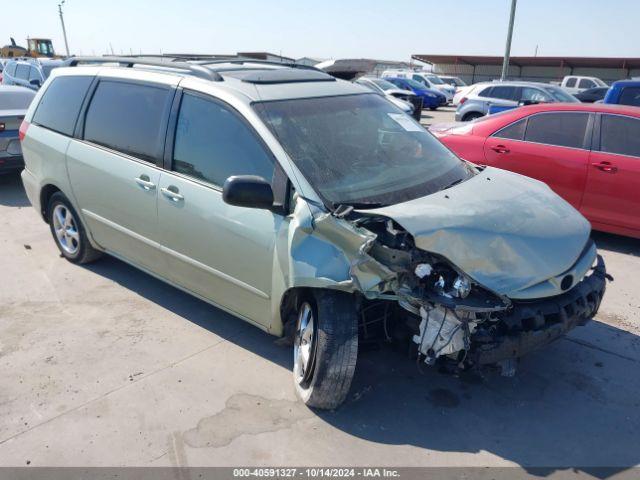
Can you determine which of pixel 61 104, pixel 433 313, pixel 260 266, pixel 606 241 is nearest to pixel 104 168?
pixel 61 104

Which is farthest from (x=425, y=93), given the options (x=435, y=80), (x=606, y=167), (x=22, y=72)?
(x=606, y=167)

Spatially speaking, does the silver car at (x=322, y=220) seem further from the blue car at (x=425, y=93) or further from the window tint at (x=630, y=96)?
the blue car at (x=425, y=93)

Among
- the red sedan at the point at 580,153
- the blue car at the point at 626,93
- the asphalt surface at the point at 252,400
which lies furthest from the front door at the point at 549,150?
the blue car at the point at 626,93

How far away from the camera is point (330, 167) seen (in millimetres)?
3277

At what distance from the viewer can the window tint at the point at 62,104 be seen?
461 centimetres

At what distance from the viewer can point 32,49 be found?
35281 mm

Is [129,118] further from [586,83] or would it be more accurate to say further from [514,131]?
[586,83]

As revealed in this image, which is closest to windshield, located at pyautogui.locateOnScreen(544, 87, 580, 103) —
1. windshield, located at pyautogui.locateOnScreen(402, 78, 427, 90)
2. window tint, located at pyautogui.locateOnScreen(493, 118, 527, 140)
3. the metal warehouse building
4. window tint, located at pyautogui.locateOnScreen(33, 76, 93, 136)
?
window tint, located at pyautogui.locateOnScreen(493, 118, 527, 140)

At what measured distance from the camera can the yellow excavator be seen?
110 feet

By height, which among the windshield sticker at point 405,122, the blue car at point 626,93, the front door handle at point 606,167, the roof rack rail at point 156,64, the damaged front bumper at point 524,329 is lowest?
the damaged front bumper at point 524,329

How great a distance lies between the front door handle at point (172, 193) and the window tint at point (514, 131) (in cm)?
426

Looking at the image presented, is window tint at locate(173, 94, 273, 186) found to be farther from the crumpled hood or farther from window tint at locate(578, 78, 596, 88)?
window tint at locate(578, 78, 596, 88)

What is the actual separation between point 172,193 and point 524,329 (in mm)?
2373

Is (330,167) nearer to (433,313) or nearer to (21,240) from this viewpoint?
(433,313)
